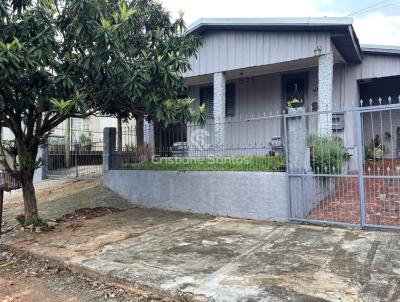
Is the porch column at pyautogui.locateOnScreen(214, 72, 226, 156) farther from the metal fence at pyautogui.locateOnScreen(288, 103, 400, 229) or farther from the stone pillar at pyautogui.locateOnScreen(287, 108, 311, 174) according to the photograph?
the metal fence at pyautogui.locateOnScreen(288, 103, 400, 229)

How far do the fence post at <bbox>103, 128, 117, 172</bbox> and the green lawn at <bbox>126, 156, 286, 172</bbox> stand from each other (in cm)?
66

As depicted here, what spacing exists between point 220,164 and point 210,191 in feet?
2.18

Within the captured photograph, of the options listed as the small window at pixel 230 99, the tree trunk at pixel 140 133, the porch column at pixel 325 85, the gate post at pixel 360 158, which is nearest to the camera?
the gate post at pixel 360 158

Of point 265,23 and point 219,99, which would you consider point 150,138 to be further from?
point 265,23

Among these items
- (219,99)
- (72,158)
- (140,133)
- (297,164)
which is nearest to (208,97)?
(219,99)

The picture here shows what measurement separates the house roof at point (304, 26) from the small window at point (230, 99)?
7.34 feet

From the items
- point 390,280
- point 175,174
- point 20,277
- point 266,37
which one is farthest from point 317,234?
point 266,37

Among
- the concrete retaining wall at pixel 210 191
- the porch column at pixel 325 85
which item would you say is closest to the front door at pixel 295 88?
the porch column at pixel 325 85

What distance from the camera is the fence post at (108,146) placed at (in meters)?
10.6

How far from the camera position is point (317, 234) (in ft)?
20.4

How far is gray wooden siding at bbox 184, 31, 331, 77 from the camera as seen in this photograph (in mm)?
9586

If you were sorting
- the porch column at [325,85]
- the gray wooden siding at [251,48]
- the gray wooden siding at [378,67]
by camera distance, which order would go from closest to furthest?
the porch column at [325,85] → the gray wooden siding at [251,48] → the gray wooden siding at [378,67]

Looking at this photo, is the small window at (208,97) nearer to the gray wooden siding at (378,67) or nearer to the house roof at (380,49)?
the gray wooden siding at (378,67)

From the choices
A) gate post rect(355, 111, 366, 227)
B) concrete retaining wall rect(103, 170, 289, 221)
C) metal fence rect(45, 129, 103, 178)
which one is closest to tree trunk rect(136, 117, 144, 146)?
concrete retaining wall rect(103, 170, 289, 221)
